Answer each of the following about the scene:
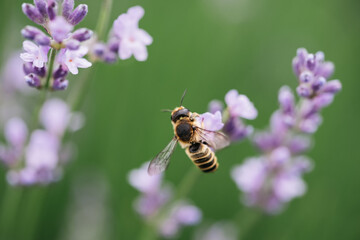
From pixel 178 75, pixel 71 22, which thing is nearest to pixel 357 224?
→ pixel 178 75

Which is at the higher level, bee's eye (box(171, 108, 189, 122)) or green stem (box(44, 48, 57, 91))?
bee's eye (box(171, 108, 189, 122))

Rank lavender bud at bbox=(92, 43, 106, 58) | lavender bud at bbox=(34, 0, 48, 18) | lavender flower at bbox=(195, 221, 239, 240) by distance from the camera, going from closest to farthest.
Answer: lavender bud at bbox=(34, 0, 48, 18), lavender bud at bbox=(92, 43, 106, 58), lavender flower at bbox=(195, 221, 239, 240)

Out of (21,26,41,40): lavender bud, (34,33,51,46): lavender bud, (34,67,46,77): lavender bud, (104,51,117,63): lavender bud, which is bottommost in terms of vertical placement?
(34,33,51,46): lavender bud

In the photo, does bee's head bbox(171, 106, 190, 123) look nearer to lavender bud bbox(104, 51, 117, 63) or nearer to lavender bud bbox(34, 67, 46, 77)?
lavender bud bbox(104, 51, 117, 63)

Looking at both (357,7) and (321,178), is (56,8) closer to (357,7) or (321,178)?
(321,178)

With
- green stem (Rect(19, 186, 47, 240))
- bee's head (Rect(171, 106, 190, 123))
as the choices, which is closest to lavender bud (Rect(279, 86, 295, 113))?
bee's head (Rect(171, 106, 190, 123))
